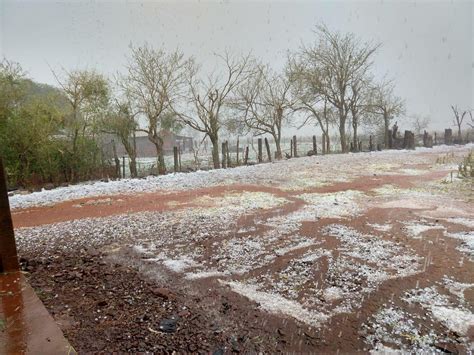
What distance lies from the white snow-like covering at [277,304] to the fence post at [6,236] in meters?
2.09

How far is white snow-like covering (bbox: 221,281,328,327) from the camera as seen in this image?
2539mm

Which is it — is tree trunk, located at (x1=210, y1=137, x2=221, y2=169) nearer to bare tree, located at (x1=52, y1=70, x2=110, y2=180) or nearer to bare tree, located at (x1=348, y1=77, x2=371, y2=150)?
bare tree, located at (x1=52, y1=70, x2=110, y2=180)

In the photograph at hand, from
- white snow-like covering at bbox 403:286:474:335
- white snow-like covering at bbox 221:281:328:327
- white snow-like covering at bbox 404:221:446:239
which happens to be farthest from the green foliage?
white snow-like covering at bbox 403:286:474:335

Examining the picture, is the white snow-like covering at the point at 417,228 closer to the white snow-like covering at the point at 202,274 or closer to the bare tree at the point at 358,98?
the white snow-like covering at the point at 202,274

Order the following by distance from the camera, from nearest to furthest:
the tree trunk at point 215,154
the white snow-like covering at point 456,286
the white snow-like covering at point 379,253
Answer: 1. the white snow-like covering at point 456,286
2. the white snow-like covering at point 379,253
3. the tree trunk at point 215,154

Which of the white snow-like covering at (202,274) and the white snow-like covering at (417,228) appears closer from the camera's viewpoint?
the white snow-like covering at (202,274)

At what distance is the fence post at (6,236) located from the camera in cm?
284

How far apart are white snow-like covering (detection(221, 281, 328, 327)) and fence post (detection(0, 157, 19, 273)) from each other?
209cm

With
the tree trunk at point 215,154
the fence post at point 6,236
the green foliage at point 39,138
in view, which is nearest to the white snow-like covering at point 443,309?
the fence post at point 6,236

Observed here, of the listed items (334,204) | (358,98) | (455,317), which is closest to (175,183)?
(334,204)

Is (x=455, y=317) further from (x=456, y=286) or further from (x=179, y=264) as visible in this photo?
(x=179, y=264)

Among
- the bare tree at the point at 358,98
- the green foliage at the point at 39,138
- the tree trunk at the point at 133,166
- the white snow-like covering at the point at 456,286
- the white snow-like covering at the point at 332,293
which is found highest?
the bare tree at the point at 358,98

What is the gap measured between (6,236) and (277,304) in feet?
8.55

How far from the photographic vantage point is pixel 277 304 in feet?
9.12
